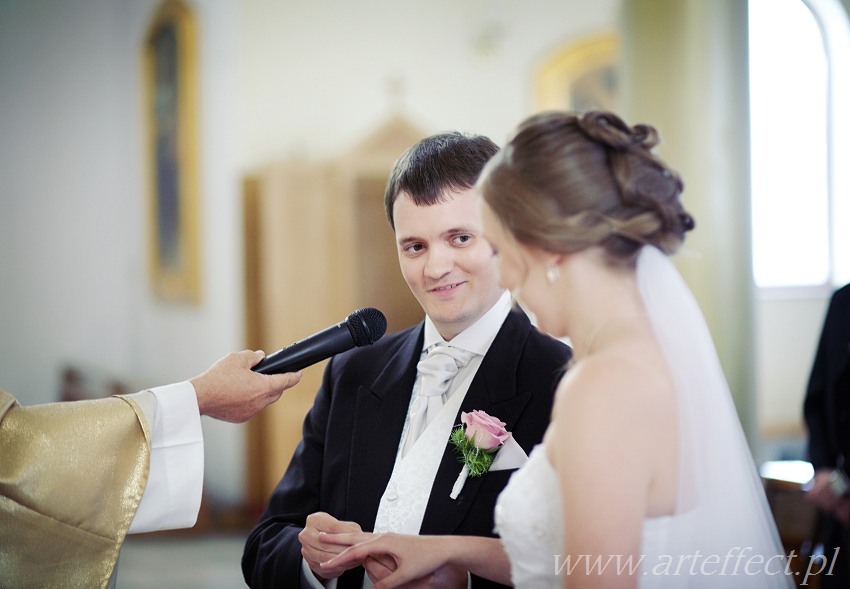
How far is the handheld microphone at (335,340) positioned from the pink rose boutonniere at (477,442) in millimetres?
348

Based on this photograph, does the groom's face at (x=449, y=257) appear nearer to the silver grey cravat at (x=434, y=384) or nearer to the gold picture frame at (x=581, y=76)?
the silver grey cravat at (x=434, y=384)

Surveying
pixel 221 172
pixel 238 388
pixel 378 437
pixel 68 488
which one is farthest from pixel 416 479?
pixel 221 172

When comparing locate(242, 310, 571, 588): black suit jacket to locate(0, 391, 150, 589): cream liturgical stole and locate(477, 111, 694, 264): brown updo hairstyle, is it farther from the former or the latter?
locate(477, 111, 694, 264): brown updo hairstyle

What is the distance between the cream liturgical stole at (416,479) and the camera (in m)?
2.05

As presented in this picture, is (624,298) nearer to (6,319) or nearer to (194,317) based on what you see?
(194,317)

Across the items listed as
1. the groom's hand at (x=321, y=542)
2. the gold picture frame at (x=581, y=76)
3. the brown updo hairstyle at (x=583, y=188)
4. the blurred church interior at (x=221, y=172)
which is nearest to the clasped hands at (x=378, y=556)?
the groom's hand at (x=321, y=542)

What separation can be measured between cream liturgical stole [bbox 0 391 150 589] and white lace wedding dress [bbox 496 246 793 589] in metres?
1.00

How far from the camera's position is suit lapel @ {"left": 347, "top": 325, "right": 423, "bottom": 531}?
84.0 inches

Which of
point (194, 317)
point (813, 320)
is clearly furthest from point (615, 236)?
point (813, 320)

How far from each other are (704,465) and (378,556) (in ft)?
2.43

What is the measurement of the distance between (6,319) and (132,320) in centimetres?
114

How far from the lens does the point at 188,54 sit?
749 cm

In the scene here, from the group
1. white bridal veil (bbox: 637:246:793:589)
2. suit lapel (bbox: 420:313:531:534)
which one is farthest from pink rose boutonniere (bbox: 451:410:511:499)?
white bridal veil (bbox: 637:246:793:589)

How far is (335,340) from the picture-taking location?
214 centimetres
